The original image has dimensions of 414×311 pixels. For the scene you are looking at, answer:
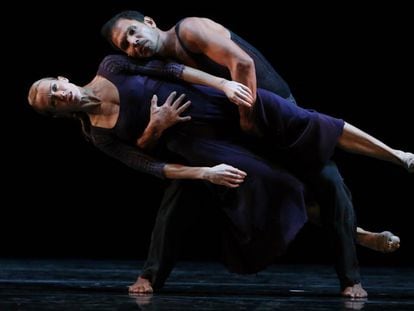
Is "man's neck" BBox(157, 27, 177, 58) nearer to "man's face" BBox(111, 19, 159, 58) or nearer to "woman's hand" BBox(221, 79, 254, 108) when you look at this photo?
"man's face" BBox(111, 19, 159, 58)

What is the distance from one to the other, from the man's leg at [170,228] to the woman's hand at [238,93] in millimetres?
446

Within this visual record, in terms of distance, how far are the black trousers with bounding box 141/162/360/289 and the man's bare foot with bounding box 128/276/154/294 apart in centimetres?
2

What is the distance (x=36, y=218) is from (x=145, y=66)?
284 cm

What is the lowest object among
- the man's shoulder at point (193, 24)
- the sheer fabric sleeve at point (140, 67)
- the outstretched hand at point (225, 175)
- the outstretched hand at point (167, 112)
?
the outstretched hand at point (225, 175)

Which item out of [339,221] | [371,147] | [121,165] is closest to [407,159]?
[371,147]

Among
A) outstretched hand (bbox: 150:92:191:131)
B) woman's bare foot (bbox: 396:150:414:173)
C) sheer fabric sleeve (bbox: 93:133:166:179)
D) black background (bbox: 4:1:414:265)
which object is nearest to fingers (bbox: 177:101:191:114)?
outstretched hand (bbox: 150:92:191:131)

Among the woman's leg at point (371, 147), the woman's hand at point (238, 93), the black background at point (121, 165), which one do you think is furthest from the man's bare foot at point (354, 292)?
the black background at point (121, 165)

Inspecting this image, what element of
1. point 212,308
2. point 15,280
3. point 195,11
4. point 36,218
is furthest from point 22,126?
point 212,308

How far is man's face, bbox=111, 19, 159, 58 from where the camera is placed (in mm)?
3680

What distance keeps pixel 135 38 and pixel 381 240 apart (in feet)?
3.83

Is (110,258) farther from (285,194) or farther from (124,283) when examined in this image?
(285,194)

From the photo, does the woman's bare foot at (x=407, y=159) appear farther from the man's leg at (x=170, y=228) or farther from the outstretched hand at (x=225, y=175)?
the man's leg at (x=170, y=228)

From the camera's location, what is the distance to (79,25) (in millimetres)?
5918

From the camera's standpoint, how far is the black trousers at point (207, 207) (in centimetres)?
370
